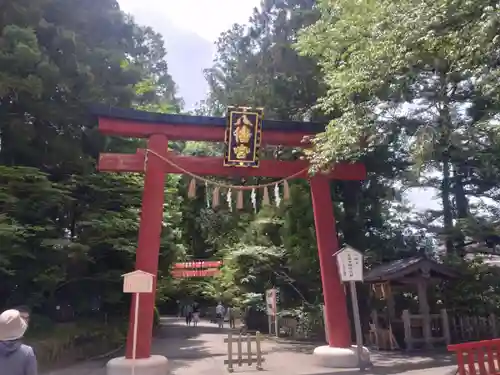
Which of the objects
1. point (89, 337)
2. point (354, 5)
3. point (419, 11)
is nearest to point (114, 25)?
point (354, 5)

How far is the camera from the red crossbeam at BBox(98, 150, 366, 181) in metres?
11.5

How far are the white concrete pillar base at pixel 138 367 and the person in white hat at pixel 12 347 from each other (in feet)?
23.4

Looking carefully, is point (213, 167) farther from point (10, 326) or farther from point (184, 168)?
point (10, 326)

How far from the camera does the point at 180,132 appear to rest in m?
12.0

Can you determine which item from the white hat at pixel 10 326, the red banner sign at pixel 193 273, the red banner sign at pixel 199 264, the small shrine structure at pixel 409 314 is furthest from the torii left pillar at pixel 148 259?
the red banner sign at pixel 199 264

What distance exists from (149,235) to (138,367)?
117 inches

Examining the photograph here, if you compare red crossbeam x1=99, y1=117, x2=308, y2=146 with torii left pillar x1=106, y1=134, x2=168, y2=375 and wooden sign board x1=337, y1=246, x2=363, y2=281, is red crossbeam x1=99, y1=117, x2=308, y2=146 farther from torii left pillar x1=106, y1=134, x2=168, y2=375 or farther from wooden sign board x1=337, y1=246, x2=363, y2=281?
wooden sign board x1=337, y1=246, x2=363, y2=281

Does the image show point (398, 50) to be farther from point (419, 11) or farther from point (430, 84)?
point (430, 84)

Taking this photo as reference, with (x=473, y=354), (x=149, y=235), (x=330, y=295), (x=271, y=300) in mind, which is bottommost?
(x=473, y=354)

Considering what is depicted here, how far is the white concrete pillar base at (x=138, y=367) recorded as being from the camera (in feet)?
32.6

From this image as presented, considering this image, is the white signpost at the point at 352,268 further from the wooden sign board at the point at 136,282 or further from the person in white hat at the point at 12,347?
the person in white hat at the point at 12,347

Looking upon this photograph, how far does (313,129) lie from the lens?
12633 mm

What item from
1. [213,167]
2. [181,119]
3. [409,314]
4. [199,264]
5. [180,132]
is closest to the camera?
[181,119]

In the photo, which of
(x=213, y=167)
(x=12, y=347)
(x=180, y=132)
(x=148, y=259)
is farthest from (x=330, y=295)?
(x=12, y=347)
